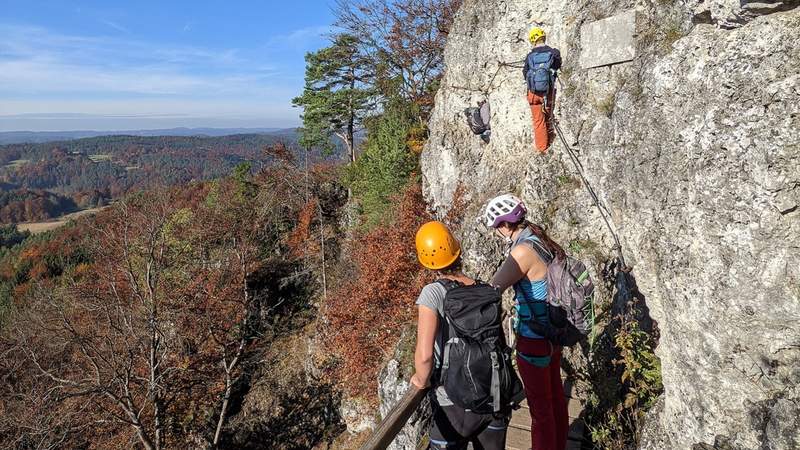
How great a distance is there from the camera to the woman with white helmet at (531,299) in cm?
323

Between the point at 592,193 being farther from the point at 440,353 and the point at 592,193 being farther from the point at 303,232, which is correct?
the point at 303,232

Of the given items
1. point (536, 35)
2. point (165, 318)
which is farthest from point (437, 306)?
point (165, 318)

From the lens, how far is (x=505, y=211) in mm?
3402

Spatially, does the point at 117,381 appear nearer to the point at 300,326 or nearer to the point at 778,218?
the point at 300,326

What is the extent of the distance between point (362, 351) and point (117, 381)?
8148mm

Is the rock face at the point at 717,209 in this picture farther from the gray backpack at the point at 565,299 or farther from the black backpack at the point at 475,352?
the black backpack at the point at 475,352

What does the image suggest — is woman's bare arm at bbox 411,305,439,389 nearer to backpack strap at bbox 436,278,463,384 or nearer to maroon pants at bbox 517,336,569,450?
backpack strap at bbox 436,278,463,384

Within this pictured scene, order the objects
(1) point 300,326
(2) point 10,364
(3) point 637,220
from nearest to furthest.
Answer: (3) point 637,220, (2) point 10,364, (1) point 300,326

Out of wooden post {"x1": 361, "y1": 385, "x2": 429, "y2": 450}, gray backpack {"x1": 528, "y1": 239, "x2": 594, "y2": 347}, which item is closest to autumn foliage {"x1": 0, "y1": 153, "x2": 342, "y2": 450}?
wooden post {"x1": 361, "y1": 385, "x2": 429, "y2": 450}

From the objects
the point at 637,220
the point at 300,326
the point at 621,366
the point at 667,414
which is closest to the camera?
the point at 667,414

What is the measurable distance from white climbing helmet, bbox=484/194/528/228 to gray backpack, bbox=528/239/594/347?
248 mm

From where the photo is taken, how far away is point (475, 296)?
8.66ft

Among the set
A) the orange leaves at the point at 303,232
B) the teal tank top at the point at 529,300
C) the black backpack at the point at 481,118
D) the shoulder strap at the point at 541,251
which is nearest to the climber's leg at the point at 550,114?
the black backpack at the point at 481,118

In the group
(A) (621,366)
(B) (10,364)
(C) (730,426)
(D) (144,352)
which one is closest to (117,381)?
(D) (144,352)
